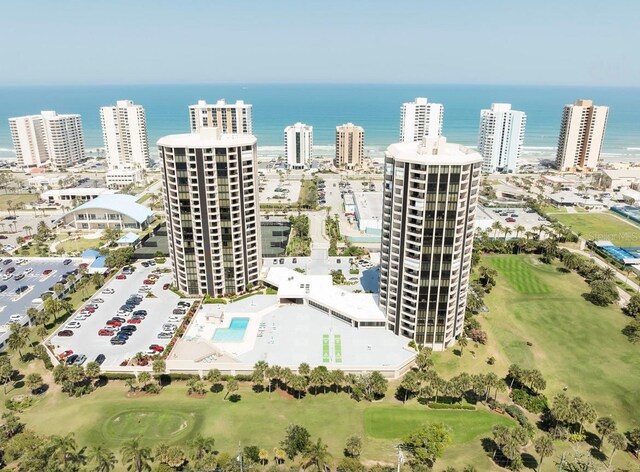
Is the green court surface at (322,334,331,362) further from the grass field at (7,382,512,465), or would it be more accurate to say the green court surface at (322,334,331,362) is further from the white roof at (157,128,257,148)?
the white roof at (157,128,257,148)

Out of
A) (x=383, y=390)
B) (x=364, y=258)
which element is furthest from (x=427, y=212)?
(x=364, y=258)

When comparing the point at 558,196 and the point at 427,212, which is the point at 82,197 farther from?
the point at 558,196

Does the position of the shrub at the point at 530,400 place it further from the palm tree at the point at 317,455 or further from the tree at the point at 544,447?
the palm tree at the point at 317,455

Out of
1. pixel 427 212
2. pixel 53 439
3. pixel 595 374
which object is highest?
pixel 427 212

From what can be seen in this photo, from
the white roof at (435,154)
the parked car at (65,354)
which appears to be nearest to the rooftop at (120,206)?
the parked car at (65,354)

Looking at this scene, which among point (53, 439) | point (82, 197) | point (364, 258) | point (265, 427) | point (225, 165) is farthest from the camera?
point (82, 197)
